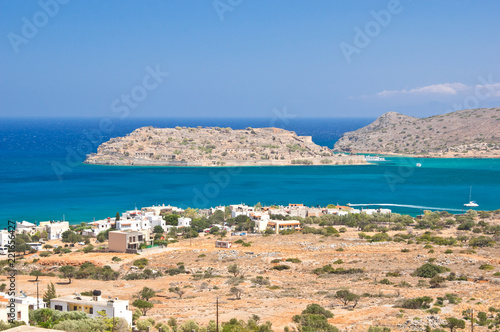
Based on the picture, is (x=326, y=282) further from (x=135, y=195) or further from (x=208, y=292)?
(x=135, y=195)

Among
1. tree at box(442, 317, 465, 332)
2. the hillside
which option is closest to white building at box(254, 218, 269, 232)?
tree at box(442, 317, 465, 332)

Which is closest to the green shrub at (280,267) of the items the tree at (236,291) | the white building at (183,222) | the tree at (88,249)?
the tree at (236,291)

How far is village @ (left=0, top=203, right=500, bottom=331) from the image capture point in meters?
18.4

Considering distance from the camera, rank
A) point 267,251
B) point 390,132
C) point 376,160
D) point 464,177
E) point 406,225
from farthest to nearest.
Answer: point 390,132 < point 376,160 < point 464,177 < point 406,225 < point 267,251

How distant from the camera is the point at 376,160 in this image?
117875 millimetres

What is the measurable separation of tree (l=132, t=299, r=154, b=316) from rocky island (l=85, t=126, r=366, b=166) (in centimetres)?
8620

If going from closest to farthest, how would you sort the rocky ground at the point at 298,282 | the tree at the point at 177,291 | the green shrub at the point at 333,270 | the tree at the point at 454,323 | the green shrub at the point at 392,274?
the tree at the point at 454,323 < the rocky ground at the point at 298,282 < the tree at the point at 177,291 < the green shrub at the point at 392,274 < the green shrub at the point at 333,270

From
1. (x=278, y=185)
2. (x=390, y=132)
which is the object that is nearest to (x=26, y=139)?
(x=390, y=132)

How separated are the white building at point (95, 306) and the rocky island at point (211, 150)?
8763 cm

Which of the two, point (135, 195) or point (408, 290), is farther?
point (135, 195)

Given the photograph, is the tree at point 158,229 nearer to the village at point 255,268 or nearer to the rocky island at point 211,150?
the village at point 255,268

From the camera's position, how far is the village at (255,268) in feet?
60.4

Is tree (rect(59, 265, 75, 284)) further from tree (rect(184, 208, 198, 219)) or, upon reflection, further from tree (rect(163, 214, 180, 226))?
tree (rect(184, 208, 198, 219))

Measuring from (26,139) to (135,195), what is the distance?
104182mm
